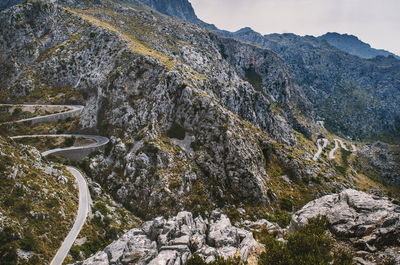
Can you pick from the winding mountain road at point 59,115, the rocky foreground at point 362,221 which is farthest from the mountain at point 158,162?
the winding mountain road at point 59,115

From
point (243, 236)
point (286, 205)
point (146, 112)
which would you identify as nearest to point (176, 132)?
point (146, 112)

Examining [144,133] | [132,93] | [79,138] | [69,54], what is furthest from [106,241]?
[69,54]

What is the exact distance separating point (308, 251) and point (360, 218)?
1026 centimetres

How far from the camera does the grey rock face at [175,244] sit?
2859cm

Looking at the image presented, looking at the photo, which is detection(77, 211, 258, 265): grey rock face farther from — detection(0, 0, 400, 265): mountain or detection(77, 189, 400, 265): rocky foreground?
detection(0, 0, 400, 265): mountain

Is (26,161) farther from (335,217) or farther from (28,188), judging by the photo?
(335,217)

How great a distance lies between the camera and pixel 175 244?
31375 mm

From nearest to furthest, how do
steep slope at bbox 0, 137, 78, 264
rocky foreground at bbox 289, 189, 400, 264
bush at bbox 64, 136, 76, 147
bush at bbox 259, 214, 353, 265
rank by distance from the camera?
bush at bbox 259, 214, 353, 265 → rocky foreground at bbox 289, 189, 400, 264 → steep slope at bbox 0, 137, 78, 264 → bush at bbox 64, 136, 76, 147

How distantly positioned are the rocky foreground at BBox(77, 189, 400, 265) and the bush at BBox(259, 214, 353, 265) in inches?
82.6

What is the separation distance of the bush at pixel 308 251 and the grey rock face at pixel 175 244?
4.43 m

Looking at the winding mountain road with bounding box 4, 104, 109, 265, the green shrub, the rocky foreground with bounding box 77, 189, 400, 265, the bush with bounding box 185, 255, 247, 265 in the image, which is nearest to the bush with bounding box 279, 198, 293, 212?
the rocky foreground with bounding box 77, 189, 400, 265

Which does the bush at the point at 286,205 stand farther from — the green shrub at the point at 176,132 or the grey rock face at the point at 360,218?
the green shrub at the point at 176,132

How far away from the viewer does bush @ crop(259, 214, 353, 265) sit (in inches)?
895

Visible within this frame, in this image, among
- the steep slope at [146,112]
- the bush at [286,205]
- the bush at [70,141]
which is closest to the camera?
the steep slope at [146,112]
